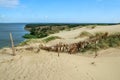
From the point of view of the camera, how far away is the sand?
10.3 meters

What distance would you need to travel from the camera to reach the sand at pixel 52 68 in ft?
33.9

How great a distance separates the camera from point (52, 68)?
35.7 ft

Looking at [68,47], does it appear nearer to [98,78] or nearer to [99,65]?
[99,65]

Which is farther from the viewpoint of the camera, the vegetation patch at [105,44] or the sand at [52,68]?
the vegetation patch at [105,44]

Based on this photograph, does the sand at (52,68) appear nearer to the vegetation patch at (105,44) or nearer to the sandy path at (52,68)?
the sandy path at (52,68)

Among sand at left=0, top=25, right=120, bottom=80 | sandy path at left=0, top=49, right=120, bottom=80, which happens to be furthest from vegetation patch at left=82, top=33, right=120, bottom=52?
sandy path at left=0, top=49, right=120, bottom=80

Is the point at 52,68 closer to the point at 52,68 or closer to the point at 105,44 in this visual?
the point at 52,68

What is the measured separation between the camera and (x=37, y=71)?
10.6 metres

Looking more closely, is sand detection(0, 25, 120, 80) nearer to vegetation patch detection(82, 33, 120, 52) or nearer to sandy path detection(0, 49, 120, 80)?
sandy path detection(0, 49, 120, 80)

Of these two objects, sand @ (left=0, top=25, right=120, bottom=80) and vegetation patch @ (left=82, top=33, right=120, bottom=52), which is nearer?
sand @ (left=0, top=25, right=120, bottom=80)

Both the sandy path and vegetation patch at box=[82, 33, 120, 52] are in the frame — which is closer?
the sandy path

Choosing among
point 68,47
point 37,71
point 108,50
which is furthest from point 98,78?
point 108,50

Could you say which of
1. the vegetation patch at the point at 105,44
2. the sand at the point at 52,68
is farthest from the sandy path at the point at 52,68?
the vegetation patch at the point at 105,44

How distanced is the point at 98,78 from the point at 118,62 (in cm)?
300
